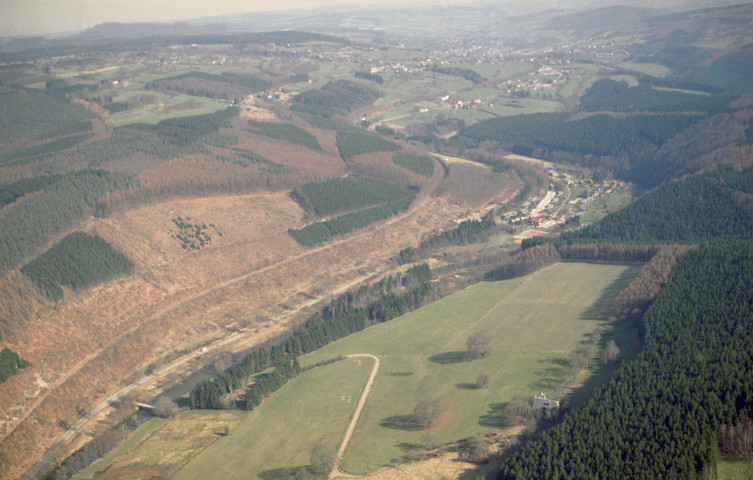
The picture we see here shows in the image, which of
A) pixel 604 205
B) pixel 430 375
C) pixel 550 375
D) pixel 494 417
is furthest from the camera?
pixel 604 205

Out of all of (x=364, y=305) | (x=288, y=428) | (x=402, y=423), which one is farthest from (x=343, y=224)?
(x=402, y=423)

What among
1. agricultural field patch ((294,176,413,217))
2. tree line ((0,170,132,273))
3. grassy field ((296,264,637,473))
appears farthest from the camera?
agricultural field patch ((294,176,413,217))

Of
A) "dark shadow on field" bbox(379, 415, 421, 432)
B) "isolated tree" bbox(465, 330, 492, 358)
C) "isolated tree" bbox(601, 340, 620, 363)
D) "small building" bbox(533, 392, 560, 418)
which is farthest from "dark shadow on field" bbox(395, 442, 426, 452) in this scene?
"isolated tree" bbox(601, 340, 620, 363)

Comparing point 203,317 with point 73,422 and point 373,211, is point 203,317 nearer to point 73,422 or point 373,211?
point 73,422

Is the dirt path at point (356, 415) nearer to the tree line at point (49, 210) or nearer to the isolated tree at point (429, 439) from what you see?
the isolated tree at point (429, 439)

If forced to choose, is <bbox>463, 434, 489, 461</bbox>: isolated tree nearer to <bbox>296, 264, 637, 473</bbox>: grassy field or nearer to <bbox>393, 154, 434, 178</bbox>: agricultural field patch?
<bbox>296, 264, 637, 473</bbox>: grassy field

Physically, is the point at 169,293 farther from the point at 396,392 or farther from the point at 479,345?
the point at 479,345
